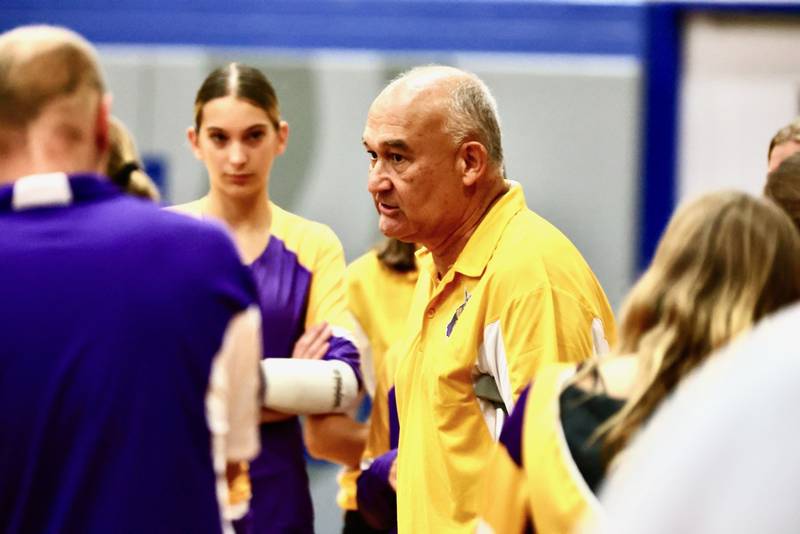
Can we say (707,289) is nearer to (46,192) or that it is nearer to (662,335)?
(662,335)

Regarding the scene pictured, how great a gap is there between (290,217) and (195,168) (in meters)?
1.79

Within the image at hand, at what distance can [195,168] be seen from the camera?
5.36 meters

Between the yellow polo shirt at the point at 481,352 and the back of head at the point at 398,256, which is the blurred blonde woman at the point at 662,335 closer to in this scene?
the yellow polo shirt at the point at 481,352

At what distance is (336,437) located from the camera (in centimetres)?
364

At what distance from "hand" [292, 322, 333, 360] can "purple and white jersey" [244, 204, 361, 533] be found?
0.02 meters

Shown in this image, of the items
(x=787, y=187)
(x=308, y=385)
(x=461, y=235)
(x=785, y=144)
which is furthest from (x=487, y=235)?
(x=785, y=144)

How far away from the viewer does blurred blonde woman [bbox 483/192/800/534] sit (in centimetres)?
178

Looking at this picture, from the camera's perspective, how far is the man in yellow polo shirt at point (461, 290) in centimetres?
259

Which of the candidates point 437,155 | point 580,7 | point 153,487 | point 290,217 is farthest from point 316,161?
point 153,487

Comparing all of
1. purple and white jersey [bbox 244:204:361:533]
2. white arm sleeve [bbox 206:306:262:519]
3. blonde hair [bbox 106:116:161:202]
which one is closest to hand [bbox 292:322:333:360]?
purple and white jersey [bbox 244:204:361:533]

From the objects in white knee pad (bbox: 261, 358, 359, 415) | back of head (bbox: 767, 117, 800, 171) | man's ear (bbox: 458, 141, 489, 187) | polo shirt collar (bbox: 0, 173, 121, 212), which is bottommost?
white knee pad (bbox: 261, 358, 359, 415)

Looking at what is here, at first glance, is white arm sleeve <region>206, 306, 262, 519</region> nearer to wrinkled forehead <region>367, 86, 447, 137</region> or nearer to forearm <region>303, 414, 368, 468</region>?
wrinkled forehead <region>367, 86, 447, 137</region>

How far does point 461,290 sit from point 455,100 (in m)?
0.43

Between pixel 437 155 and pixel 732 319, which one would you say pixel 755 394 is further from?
pixel 437 155
